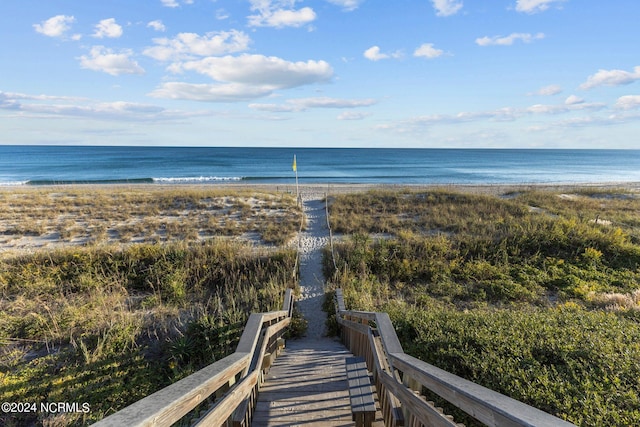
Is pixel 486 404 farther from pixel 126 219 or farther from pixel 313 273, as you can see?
pixel 126 219

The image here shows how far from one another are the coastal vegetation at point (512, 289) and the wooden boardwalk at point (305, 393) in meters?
1.44

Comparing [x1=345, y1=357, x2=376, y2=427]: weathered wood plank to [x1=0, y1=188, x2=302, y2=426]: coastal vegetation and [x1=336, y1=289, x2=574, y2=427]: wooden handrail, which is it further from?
[x1=0, y1=188, x2=302, y2=426]: coastal vegetation

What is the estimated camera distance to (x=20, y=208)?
18859mm

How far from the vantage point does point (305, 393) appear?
160 inches

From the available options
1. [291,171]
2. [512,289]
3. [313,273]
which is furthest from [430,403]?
[291,171]

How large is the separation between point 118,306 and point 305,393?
600cm

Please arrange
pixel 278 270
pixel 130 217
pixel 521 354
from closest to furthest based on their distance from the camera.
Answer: pixel 521 354
pixel 278 270
pixel 130 217

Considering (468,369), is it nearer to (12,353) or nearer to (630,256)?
(12,353)

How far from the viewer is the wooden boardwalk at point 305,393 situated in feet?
11.4

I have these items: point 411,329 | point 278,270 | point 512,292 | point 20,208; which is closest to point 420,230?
point 512,292

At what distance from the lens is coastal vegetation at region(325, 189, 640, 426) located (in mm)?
3732

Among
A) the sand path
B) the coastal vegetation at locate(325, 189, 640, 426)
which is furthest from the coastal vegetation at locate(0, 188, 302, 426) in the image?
the coastal vegetation at locate(325, 189, 640, 426)

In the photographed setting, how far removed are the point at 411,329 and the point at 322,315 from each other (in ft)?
10.3

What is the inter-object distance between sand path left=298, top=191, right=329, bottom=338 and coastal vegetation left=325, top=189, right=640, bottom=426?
513 millimetres
